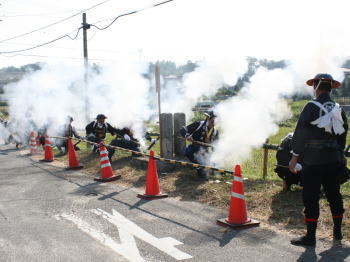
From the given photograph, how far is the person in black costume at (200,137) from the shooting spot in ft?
29.7

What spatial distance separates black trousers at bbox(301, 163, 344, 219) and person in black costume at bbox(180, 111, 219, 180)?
167 inches

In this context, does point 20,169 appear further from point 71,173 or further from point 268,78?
point 268,78

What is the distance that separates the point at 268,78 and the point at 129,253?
5351 millimetres

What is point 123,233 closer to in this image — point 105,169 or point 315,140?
point 315,140

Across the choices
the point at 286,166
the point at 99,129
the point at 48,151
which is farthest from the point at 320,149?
the point at 48,151

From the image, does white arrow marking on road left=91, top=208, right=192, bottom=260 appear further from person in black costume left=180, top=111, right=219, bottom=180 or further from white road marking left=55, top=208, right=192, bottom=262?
person in black costume left=180, top=111, right=219, bottom=180

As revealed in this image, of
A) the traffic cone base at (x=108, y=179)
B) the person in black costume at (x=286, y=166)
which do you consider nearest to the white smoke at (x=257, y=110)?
the person in black costume at (x=286, y=166)

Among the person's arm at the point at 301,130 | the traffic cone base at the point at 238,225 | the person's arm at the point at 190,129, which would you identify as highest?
the person's arm at the point at 301,130

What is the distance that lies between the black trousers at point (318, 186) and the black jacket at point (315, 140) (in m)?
0.09

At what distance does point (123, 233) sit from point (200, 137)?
410cm

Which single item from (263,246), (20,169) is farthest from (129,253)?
(20,169)

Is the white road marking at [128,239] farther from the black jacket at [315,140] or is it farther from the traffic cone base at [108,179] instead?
the traffic cone base at [108,179]

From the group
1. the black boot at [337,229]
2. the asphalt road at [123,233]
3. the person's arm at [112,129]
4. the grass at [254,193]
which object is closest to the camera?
the asphalt road at [123,233]

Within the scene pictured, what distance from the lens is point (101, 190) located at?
8.40 meters
